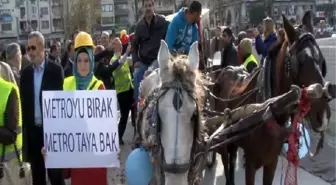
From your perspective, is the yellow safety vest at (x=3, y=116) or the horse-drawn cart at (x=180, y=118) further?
Result: the yellow safety vest at (x=3, y=116)

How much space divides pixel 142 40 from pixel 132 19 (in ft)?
342

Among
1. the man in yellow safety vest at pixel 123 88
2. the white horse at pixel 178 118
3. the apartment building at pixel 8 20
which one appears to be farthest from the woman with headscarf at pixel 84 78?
the apartment building at pixel 8 20

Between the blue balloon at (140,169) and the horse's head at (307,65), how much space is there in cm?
143

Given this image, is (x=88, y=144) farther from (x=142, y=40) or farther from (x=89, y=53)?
(x=142, y=40)

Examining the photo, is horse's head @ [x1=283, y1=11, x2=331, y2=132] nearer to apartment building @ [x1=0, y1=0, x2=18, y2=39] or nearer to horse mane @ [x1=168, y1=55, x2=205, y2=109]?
horse mane @ [x1=168, y1=55, x2=205, y2=109]

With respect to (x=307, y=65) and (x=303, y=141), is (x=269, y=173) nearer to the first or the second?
(x=303, y=141)

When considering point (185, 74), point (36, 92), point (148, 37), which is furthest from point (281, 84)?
point (148, 37)

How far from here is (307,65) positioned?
193 inches

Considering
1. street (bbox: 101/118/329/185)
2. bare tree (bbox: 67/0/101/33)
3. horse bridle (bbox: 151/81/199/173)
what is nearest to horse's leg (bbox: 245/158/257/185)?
horse bridle (bbox: 151/81/199/173)

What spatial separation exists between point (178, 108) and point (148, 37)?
393 cm

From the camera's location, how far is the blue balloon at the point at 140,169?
419 centimetres

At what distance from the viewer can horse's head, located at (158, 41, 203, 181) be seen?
3756 mm

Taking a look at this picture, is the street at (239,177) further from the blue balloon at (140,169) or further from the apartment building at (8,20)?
the apartment building at (8,20)

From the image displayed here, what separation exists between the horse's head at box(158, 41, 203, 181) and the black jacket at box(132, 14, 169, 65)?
3.44 metres
